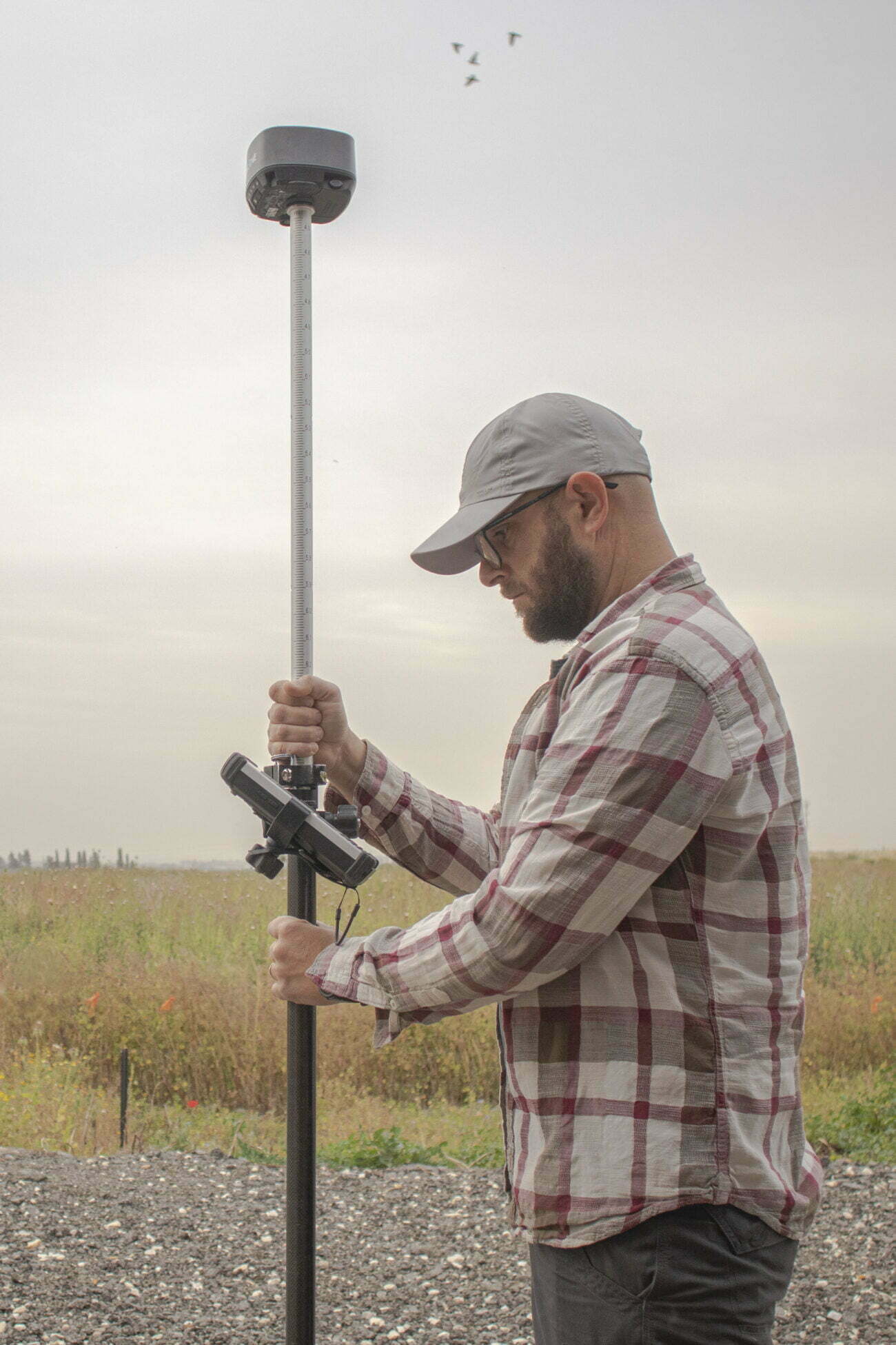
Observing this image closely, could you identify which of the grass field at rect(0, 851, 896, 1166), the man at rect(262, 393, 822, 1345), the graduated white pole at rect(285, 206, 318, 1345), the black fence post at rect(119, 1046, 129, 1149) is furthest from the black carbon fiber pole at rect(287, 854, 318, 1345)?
the black fence post at rect(119, 1046, 129, 1149)

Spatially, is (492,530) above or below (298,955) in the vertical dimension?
above

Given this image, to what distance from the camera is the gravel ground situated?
8.11 ft

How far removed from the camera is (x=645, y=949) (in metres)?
1.12

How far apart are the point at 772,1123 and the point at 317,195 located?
1.34 meters

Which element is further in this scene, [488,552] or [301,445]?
[301,445]

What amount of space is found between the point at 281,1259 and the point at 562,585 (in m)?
2.07

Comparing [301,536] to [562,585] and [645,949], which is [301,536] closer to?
[562,585]

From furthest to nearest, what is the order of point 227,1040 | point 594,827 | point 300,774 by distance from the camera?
1. point 227,1040
2. point 300,774
3. point 594,827

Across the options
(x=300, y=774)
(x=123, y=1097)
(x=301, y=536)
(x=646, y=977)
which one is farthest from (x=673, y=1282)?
(x=123, y=1097)

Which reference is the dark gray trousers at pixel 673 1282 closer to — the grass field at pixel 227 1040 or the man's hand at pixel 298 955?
the man's hand at pixel 298 955

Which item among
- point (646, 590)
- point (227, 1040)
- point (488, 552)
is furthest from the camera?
point (227, 1040)

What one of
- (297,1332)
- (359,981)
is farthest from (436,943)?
(297,1332)

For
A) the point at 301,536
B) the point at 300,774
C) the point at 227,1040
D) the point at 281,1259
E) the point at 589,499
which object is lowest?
the point at 281,1259

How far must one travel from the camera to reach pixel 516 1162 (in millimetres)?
1187
